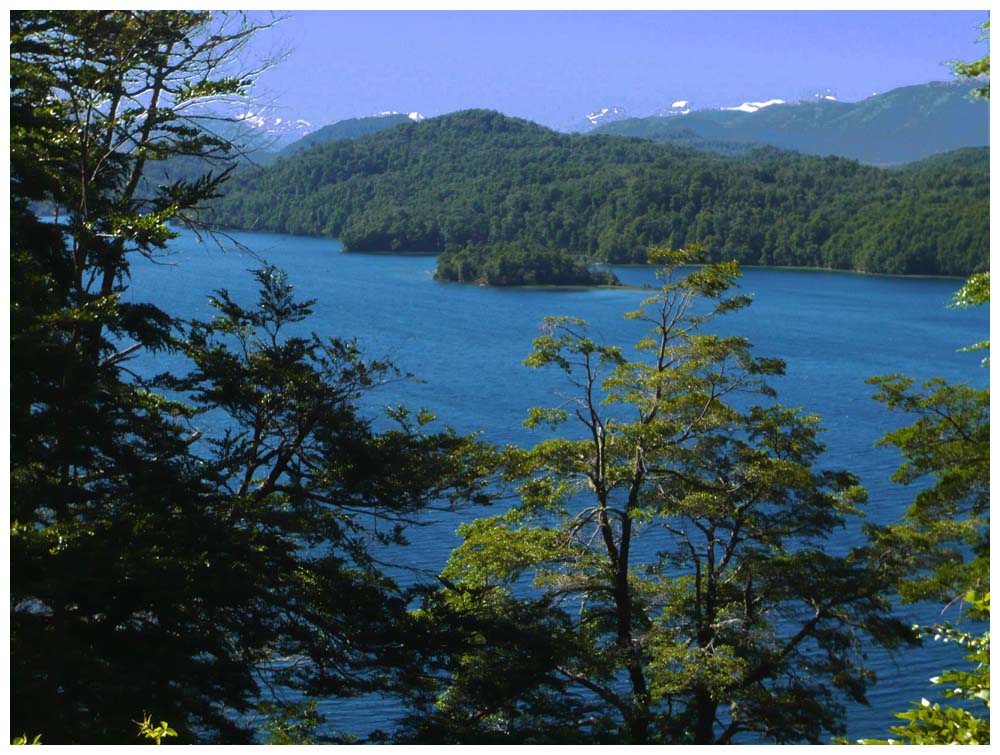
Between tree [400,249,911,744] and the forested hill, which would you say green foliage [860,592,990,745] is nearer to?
tree [400,249,911,744]

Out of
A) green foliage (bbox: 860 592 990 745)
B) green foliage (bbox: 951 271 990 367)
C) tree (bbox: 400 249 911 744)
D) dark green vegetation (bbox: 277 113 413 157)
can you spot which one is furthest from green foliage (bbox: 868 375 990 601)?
dark green vegetation (bbox: 277 113 413 157)

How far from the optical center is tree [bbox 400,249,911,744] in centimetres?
639

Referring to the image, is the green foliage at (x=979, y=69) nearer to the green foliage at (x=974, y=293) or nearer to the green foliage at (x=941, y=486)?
the green foliage at (x=974, y=293)

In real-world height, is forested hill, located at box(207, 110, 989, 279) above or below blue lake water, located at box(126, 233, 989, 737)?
above

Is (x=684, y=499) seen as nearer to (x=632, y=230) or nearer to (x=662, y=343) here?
(x=662, y=343)

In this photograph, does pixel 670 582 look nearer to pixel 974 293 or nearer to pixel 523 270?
pixel 974 293

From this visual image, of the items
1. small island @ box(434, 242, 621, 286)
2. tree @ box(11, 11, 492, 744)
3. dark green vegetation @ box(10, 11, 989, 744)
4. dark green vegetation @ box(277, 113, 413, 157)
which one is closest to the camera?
tree @ box(11, 11, 492, 744)

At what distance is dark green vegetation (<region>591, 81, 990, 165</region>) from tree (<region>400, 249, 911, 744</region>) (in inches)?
4100

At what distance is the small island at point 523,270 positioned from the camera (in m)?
36.7

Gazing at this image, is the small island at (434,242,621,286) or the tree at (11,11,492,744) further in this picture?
the small island at (434,242,621,286)

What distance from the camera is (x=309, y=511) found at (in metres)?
6.03

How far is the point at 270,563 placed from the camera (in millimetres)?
5594

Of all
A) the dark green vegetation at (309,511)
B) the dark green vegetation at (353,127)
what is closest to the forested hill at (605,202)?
the dark green vegetation at (353,127)

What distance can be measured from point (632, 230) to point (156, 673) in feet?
139
